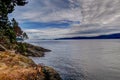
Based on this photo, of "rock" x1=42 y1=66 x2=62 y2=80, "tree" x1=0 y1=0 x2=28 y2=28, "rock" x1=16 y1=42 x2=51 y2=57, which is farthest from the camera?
"rock" x1=16 y1=42 x2=51 y2=57

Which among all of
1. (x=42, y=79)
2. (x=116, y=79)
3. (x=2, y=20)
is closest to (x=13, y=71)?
(x=42, y=79)

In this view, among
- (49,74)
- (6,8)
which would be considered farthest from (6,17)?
(49,74)

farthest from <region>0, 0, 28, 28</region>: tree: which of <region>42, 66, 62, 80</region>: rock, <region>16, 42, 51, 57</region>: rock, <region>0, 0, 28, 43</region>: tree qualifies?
<region>16, 42, 51, 57</region>: rock

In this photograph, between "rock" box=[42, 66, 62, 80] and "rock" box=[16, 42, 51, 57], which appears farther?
"rock" box=[16, 42, 51, 57]

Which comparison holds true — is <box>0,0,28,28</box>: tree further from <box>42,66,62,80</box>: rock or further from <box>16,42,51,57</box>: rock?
<box>16,42,51,57</box>: rock

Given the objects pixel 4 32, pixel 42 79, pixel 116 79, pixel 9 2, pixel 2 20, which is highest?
pixel 9 2

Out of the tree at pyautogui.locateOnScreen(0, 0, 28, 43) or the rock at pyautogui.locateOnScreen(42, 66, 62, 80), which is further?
the tree at pyautogui.locateOnScreen(0, 0, 28, 43)

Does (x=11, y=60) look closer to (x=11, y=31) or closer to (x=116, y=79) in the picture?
(x=11, y=31)

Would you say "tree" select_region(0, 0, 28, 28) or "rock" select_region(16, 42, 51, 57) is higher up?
"tree" select_region(0, 0, 28, 28)

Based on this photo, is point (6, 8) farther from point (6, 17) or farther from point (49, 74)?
point (49, 74)

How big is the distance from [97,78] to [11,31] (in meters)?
23.9

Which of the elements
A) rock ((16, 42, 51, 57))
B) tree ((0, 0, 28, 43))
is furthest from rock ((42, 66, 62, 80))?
rock ((16, 42, 51, 57))

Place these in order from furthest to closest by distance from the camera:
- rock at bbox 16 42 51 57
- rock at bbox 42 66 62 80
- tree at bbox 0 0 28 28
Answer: rock at bbox 16 42 51 57
tree at bbox 0 0 28 28
rock at bbox 42 66 62 80

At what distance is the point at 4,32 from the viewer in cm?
3588
